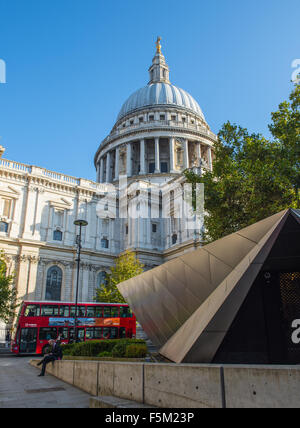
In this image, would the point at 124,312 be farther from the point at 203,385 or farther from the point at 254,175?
the point at 203,385

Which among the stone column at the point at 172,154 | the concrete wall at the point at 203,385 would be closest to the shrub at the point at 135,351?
the concrete wall at the point at 203,385

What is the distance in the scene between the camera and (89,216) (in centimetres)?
4441

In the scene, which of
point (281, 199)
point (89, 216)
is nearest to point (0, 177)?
point (89, 216)

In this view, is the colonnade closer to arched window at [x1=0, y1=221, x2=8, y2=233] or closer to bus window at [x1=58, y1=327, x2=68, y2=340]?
arched window at [x1=0, y1=221, x2=8, y2=233]

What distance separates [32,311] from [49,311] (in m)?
1.25

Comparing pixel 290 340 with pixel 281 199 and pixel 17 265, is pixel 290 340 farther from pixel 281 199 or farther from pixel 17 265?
pixel 17 265

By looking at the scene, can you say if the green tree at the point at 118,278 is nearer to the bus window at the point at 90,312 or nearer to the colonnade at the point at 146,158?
the bus window at the point at 90,312

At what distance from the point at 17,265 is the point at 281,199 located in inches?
1195

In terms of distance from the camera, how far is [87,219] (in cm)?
4394

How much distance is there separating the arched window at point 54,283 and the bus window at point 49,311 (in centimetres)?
1414

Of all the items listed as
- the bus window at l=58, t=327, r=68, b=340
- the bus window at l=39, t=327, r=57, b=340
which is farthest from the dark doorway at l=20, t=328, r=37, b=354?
the bus window at l=58, t=327, r=68, b=340

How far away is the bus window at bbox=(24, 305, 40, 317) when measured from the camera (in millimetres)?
24188

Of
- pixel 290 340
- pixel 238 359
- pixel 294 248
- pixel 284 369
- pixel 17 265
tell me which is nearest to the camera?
pixel 284 369
